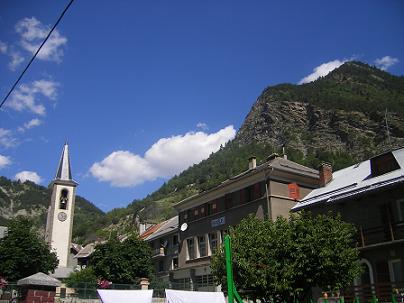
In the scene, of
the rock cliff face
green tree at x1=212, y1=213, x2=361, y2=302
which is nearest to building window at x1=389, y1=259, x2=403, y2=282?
green tree at x1=212, y1=213, x2=361, y2=302

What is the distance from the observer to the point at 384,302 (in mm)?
25312

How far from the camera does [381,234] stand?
2847 cm

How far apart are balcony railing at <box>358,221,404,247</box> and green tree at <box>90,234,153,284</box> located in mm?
23852

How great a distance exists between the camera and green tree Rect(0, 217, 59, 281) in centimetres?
4069

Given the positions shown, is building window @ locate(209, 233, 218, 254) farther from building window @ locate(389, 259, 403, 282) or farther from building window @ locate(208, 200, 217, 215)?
building window @ locate(389, 259, 403, 282)

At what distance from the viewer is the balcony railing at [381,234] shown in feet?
90.0

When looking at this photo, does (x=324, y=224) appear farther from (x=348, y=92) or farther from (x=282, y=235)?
(x=348, y=92)

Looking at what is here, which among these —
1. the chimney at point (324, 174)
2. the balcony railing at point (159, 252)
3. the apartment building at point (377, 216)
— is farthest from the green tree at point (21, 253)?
the chimney at point (324, 174)

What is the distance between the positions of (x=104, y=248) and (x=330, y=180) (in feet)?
76.7

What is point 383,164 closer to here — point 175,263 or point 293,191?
point 293,191

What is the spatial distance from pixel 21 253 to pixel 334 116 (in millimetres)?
133591

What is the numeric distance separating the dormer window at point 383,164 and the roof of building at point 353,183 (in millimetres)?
282

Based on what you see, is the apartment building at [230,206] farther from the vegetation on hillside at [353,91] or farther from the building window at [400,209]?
the vegetation on hillside at [353,91]

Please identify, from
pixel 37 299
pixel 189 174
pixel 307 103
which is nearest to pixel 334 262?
pixel 37 299
